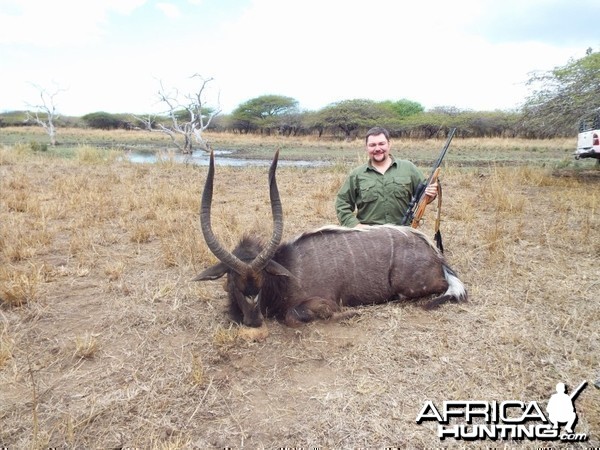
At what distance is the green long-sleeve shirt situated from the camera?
495 cm

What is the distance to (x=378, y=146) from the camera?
4.85m

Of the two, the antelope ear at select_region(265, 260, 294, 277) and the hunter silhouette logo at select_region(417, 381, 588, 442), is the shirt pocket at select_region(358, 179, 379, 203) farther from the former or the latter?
the hunter silhouette logo at select_region(417, 381, 588, 442)

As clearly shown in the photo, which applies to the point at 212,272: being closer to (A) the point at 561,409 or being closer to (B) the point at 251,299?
(B) the point at 251,299

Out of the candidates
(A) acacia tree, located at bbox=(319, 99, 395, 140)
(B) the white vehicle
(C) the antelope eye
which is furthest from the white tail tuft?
(A) acacia tree, located at bbox=(319, 99, 395, 140)

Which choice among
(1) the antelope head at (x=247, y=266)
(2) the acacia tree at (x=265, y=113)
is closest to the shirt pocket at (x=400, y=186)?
(1) the antelope head at (x=247, y=266)

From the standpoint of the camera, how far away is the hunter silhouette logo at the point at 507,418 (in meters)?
2.49

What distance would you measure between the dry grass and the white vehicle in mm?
5328

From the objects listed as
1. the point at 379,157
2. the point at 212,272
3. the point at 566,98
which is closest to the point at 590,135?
the point at 566,98

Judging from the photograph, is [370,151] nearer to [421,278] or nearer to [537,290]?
[421,278]

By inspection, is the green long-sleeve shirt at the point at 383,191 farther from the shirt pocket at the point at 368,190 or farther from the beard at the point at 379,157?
the beard at the point at 379,157

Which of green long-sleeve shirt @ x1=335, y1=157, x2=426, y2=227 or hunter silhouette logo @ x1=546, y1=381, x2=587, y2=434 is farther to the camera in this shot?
green long-sleeve shirt @ x1=335, y1=157, x2=426, y2=227

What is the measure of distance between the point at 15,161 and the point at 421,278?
1319 cm

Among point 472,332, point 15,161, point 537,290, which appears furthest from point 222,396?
point 15,161

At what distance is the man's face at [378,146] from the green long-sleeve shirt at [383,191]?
16 cm
